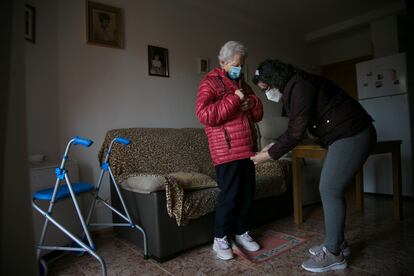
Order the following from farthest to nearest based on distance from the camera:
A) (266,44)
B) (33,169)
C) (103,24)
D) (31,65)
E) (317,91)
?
(266,44) < (103,24) < (31,65) < (33,169) < (317,91)

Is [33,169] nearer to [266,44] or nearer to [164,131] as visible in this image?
[164,131]

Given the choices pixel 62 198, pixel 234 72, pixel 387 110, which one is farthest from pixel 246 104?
pixel 387 110

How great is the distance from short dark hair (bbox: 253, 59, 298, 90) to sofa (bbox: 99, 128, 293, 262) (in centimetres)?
80

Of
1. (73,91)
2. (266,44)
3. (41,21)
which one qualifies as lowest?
(73,91)

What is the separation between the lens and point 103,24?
2.30m

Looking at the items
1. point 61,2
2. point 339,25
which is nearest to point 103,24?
point 61,2

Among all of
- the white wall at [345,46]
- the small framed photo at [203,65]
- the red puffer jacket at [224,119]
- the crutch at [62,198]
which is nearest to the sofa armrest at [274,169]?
the red puffer jacket at [224,119]

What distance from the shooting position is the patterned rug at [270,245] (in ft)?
5.42

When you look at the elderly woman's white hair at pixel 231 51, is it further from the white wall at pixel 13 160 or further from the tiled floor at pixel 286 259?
Result: the white wall at pixel 13 160

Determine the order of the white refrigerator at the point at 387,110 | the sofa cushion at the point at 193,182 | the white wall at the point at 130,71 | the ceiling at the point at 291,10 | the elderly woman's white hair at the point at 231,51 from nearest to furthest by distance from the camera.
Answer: the elderly woman's white hair at the point at 231,51
the sofa cushion at the point at 193,182
the white wall at the point at 130,71
the white refrigerator at the point at 387,110
the ceiling at the point at 291,10

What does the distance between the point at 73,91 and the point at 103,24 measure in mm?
632

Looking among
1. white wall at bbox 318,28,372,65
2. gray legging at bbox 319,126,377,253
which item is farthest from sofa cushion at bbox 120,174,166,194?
white wall at bbox 318,28,372,65

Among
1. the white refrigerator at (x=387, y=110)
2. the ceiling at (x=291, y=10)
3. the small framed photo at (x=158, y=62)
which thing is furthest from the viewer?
the ceiling at (x=291, y=10)

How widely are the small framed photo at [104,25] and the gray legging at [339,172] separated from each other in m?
1.96
